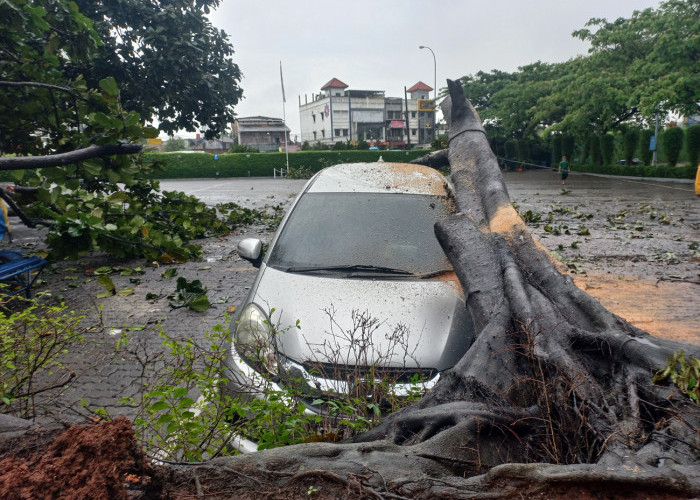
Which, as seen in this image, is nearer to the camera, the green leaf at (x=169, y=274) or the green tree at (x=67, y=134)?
the green tree at (x=67, y=134)

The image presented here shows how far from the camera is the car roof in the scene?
16.4ft

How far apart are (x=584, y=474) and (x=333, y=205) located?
352cm

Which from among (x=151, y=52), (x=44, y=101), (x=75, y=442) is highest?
(x=151, y=52)

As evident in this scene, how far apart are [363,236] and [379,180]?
0.94m

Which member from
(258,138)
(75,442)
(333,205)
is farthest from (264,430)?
(258,138)

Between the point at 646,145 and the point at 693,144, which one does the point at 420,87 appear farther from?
the point at 693,144

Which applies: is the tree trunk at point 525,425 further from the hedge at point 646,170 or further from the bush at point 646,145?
the bush at point 646,145

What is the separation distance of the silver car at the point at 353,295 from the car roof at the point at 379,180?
0.01m

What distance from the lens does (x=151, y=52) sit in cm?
1266

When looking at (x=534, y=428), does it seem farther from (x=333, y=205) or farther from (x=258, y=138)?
(x=258, y=138)

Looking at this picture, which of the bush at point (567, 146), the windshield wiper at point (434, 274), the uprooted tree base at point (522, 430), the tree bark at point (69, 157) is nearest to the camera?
the uprooted tree base at point (522, 430)

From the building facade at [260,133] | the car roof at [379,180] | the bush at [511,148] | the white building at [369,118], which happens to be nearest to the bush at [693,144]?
the bush at [511,148]

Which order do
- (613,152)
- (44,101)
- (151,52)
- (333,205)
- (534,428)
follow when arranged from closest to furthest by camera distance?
1. (534,428)
2. (333,205)
3. (44,101)
4. (151,52)
5. (613,152)

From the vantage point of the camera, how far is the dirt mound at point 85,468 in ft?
5.11
